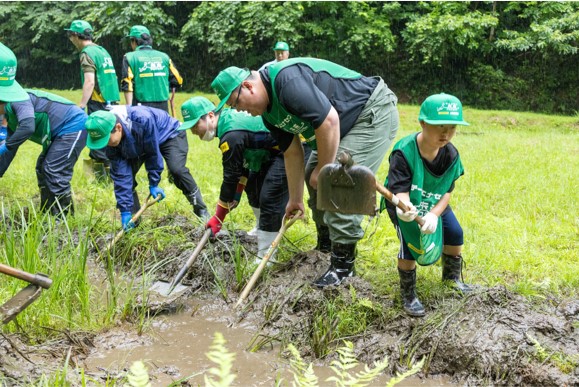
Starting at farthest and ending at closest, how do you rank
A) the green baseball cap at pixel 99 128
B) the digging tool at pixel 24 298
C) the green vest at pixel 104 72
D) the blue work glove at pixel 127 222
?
1. the green vest at pixel 104 72
2. the blue work glove at pixel 127 222
3. the green baseball cap at pixel 99 128
4. the digging tool at pixel 24 298

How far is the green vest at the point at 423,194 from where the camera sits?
3592 mm

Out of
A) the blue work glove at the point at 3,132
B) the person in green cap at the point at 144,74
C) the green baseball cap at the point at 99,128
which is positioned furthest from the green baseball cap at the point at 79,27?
the green baseball cap at the point at 99,128

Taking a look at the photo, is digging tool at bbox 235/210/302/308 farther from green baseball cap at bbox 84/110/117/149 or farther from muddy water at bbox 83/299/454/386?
green baseball cap at bbox 84/110/117/149

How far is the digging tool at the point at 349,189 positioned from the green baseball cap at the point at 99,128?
2420mm

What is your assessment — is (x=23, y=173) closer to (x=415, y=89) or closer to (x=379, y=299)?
(x=379, y=299)

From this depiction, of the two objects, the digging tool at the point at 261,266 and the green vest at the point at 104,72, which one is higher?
the green vest at the point at 104,72

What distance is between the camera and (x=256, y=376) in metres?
3.50

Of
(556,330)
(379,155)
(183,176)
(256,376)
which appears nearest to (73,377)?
(256,376)

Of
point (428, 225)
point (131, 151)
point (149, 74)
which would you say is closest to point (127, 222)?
point (131, 151)

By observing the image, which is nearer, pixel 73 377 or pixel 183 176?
pixel 73 377

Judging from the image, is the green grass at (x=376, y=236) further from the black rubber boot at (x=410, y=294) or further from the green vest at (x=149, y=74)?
the green vest at (x=149, y=74)

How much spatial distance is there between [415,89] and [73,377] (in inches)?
678

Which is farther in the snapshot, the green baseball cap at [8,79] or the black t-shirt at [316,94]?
the green baseball cap at [8,79]

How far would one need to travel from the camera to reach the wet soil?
3330 mm
